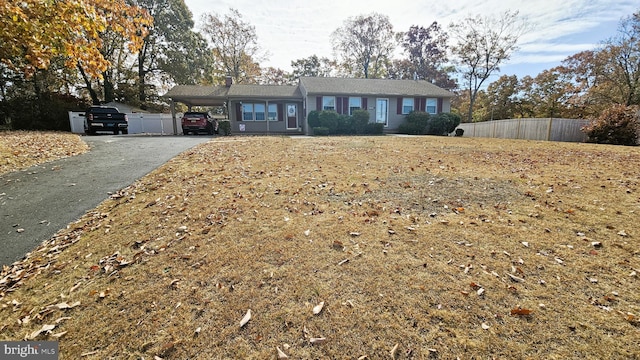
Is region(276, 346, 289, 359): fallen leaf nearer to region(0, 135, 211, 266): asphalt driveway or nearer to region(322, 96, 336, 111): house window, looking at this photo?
region(0, 135, 211, 266): asphalt driveway

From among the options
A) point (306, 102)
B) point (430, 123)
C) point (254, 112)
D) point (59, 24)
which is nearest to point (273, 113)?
point (254, 112)

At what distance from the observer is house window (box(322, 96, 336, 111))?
21256 mm

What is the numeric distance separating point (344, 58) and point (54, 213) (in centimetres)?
4008

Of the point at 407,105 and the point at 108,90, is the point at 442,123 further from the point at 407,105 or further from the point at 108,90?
the point at 108,90

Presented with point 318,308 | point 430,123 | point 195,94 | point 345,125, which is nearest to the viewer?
point 318,308

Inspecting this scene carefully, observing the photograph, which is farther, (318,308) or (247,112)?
(247,112)

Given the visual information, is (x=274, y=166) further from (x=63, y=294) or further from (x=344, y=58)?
(x=344, y=58)

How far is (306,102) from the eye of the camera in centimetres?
2112

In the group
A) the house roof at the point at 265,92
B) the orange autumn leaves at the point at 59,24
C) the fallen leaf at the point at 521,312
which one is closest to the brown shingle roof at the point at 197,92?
the house roof at the point at 265,92

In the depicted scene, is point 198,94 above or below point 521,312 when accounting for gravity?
above

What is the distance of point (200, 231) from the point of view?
3891mm

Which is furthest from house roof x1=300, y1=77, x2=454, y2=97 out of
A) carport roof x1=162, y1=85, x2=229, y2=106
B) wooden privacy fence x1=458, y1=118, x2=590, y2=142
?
carport roof x1=162, y1=85, x2=229, y2=106

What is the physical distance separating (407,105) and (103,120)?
21510 millimetres

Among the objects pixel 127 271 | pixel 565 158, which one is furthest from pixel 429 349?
pixel 565 158
